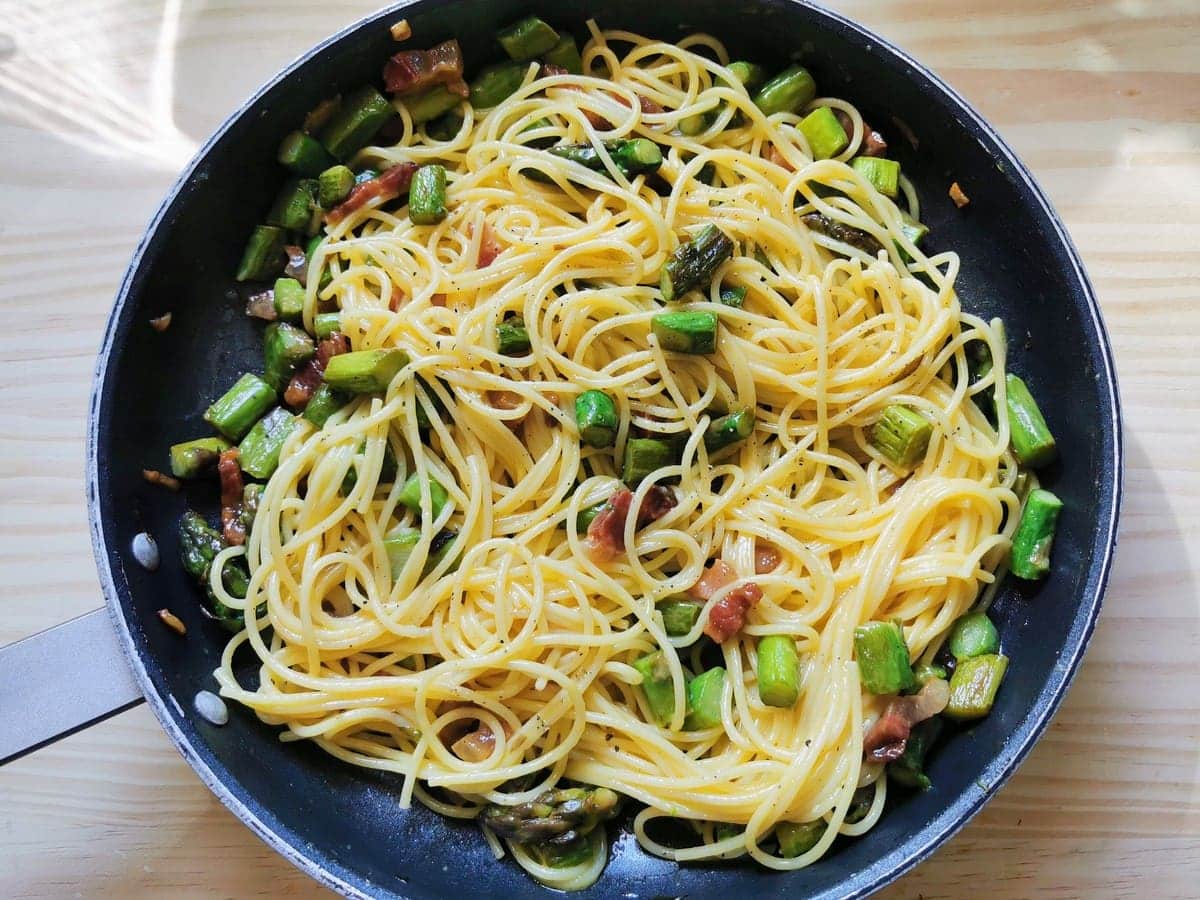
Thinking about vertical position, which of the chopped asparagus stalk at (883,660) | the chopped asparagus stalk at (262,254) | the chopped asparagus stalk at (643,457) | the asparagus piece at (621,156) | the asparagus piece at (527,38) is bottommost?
the chopped asparagus stalk at (883,660)

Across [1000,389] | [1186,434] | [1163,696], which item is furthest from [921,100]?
[1163,696]

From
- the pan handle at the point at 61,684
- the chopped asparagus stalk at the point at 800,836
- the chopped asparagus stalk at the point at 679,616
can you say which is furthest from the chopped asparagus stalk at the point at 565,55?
the chopped asparagus stalk at the point at 800,836

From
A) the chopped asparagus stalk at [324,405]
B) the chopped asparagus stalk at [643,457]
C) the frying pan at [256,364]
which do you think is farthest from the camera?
the chopped asparagus stalk at [324,405]

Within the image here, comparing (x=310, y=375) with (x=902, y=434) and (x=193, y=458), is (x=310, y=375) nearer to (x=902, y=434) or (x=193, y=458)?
(x=193, y=458)

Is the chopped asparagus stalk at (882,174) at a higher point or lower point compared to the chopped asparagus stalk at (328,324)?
higher

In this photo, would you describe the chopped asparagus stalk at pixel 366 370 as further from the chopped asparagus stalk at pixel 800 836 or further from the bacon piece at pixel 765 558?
the chopped asparagus stalk at pixel 800 836

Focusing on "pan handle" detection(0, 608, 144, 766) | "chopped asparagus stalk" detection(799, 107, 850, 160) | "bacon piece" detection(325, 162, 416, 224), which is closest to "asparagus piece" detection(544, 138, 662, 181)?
"bacon piece" detection(325, 162, 416, 224)

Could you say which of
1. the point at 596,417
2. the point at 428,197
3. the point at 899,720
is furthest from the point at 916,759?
the point at 428,197
